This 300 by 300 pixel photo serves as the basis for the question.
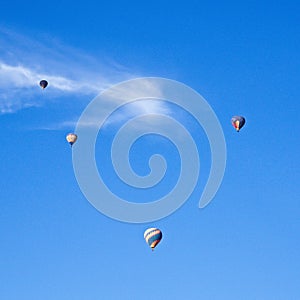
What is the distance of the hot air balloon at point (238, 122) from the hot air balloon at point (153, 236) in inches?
622

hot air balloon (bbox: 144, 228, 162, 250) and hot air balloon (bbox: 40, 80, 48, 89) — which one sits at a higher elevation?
hot air balloon (bbox: 40, 80, 48, 89)

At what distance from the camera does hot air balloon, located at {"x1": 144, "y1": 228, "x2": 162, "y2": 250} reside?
84.6 m

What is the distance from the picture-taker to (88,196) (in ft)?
266

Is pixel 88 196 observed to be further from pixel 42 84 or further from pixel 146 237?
pixel 42 84

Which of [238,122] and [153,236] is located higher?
[238,122]

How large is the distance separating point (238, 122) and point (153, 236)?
17481mm

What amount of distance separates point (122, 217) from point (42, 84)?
2478 cm

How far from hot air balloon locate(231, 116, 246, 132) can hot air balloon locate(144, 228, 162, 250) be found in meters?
15.8

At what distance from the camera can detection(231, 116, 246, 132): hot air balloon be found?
90.8 m

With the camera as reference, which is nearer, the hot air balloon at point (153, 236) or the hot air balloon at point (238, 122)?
the hot air balloon at point (153, 236)

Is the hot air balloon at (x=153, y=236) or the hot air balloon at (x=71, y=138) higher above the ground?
the hot air balloon at (x=71, y=138)

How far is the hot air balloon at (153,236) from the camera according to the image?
277 ft

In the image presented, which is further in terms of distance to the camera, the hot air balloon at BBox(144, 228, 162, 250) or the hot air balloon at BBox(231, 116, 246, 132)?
the hot air balloon at BBox(231, 116, 246, 132)

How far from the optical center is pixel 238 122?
91188 millimetres
